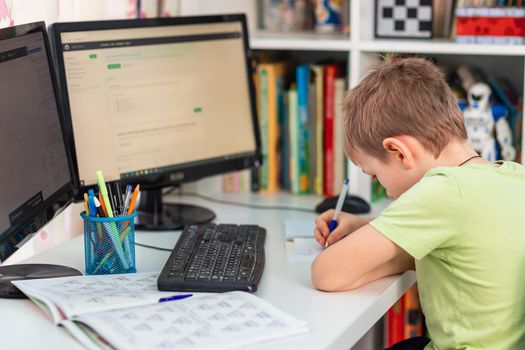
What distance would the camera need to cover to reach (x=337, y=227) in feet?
5.32

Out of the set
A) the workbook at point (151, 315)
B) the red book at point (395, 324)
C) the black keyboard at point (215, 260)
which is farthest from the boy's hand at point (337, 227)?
the red book at point (395, 324)

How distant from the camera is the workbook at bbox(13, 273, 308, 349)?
1.13 metres

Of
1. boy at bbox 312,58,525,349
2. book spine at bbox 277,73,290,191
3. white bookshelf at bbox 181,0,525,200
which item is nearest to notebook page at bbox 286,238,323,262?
boy at bbox 312,58,525,349

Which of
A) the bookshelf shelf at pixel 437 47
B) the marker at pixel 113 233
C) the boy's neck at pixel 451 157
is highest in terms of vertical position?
the bookshelf shelf at pixel 437 47

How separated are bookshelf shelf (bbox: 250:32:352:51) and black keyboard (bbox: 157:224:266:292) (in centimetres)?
55

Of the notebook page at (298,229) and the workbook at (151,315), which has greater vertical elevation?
the workbook at (151,315)

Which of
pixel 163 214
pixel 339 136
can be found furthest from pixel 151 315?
pixel 339 136

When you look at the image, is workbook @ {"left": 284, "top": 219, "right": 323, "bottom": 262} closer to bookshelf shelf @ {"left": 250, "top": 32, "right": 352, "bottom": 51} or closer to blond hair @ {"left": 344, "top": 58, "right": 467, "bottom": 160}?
blond hair @ {"left": 344, "top": 58, "right": 467, "bottom": 160}

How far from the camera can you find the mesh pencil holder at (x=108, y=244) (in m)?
1.41

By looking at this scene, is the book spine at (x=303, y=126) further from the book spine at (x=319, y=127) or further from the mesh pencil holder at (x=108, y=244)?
the mesh pencil holder at (x=108, y=244)

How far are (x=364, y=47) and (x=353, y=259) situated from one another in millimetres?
799

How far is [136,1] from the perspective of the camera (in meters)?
1.96

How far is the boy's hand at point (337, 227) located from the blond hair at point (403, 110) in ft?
0.78

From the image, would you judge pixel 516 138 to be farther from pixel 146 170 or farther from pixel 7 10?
pixel 7 10
